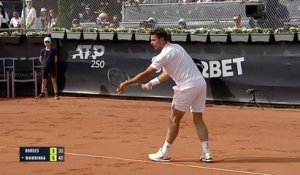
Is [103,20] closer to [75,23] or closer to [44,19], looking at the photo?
[75,23]

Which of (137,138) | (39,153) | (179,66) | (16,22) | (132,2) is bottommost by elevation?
(137,138)

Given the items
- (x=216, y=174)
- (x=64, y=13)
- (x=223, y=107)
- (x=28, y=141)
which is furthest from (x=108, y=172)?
(x=64, y=13)

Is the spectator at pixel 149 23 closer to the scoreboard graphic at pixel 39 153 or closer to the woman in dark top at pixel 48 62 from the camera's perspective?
the woman in dark top at pixel 48 62

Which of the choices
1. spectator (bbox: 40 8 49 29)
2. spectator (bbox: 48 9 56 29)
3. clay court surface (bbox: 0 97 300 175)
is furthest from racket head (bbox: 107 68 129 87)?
spectator (bbox: 40 8 49 29)

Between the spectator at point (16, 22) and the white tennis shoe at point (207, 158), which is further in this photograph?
the spectator at point (16, 22)

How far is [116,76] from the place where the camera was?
17156 mm

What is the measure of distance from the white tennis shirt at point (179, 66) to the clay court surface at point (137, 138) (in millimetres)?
1065

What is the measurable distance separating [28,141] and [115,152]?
1.74 meters

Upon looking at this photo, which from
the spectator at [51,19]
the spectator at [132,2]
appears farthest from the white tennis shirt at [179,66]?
the spectator at [51,19]

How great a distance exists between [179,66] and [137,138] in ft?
8.79

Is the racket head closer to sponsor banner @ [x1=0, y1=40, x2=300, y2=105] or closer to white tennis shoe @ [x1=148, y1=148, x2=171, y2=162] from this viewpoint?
sponsor banner @ [x1=0, y1=40, x2=300, y2=105]

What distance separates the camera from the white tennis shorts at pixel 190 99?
847 centimetres

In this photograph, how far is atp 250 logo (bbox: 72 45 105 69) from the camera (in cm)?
1808

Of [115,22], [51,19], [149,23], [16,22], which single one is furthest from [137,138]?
[16,22]
